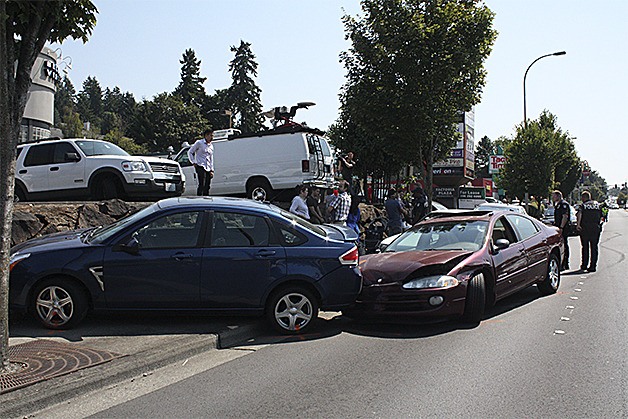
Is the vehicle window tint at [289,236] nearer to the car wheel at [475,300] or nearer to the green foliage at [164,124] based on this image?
the car wheel at [475,300]

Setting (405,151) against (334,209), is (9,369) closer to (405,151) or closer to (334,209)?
(334,209)

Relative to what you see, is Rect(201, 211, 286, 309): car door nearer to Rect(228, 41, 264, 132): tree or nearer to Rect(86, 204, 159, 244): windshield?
Rect(86, 204, 159, 244): windshield

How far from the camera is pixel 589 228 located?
13.1 meters

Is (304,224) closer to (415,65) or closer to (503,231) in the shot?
(503,231)

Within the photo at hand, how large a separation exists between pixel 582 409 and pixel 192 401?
314cm

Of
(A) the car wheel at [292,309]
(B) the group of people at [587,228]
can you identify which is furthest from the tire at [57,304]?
(B) the group of people at [587,228]

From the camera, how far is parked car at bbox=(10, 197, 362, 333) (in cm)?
692

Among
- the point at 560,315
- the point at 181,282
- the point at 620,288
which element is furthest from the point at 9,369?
the point at 620,288

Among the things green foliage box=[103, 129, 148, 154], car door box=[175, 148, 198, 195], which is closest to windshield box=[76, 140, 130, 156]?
car door box=[175, 148, 198, 195]

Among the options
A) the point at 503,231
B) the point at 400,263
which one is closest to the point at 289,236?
the point at 400,263

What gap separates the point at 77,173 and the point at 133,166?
1163 millimetres

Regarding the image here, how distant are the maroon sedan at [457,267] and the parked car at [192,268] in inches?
23.4

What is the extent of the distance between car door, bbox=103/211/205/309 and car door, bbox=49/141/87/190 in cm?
612

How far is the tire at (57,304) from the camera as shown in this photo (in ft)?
22.6
